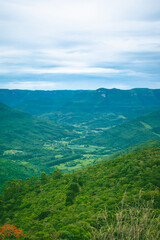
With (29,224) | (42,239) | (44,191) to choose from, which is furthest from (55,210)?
(44,191)

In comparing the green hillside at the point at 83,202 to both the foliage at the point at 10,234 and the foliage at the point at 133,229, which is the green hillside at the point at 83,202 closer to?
the foliage at the point at 133,229

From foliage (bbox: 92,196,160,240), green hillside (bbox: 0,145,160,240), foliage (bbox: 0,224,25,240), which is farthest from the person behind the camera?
foliage (bbox: 0,224,25,240)

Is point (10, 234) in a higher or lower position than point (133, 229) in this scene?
lower

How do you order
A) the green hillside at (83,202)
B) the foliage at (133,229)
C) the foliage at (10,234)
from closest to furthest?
the foliage at (133,229)
the green hillside at (83,202)
the foliage at (10,234)

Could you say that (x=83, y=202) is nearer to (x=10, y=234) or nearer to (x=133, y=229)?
(x=10, y=234)

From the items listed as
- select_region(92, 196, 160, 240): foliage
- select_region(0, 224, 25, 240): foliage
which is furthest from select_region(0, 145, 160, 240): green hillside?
select_region(0, 224, 25, 240): foliage

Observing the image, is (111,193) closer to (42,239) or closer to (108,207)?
(108,207)

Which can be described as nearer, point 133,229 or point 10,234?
point 133,229

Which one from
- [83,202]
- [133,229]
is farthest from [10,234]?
[133,229]

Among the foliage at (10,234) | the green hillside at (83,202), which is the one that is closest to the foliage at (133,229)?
the green hillside at (83,202)

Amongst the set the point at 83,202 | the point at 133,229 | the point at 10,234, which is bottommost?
the point at 83,202

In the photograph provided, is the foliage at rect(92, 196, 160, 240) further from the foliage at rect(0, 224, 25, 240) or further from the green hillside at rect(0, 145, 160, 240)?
the foliage at rect(0, 224, 25, 240)

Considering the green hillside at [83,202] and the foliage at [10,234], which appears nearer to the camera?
the green hillside at [83,202]

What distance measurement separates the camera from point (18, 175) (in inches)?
4983
